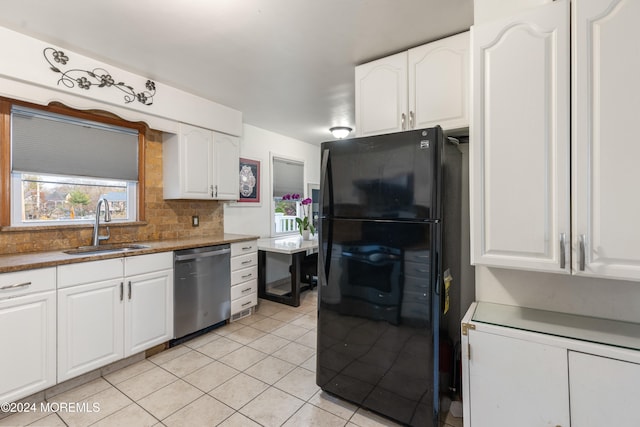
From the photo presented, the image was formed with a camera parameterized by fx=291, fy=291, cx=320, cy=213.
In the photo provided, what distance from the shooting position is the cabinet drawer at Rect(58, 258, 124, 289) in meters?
1.96

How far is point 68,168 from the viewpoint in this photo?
2480mm

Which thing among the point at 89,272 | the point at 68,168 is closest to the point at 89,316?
the point at 89,272

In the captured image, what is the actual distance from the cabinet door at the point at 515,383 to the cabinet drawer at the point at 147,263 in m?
2.37

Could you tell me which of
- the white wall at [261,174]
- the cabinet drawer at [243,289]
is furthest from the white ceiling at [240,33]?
the cabinet drawer at [243,289]

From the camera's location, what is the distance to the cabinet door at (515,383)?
1205 millimetres

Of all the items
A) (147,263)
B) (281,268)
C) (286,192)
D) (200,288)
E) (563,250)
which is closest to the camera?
(563,250)

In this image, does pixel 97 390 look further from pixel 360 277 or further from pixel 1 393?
pixel 360 277

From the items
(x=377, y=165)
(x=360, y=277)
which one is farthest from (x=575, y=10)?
(x=360, y=277)

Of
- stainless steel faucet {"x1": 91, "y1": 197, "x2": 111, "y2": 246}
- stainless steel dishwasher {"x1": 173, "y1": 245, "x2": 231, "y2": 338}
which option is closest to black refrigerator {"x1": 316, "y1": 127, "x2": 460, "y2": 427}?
stainless steel dishwasher {"x1": 173, "y1": 245, "x2": 231, "y2": 338}

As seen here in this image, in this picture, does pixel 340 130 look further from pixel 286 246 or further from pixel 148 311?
pixel 148 311

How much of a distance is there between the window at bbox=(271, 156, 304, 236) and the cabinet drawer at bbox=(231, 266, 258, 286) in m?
1.28

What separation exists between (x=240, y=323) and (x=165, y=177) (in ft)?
5.83

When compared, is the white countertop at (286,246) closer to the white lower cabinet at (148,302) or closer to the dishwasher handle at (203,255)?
the dishwasher handle at (203,255)

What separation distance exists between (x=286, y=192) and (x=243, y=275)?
1.93 metres
